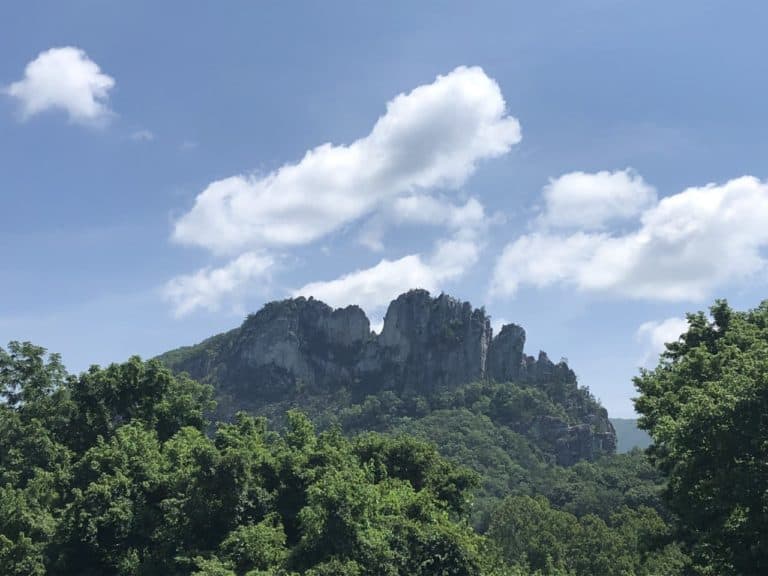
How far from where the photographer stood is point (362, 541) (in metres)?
18.9

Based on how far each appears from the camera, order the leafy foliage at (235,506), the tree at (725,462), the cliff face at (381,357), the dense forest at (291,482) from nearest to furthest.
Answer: the tree at (725,462)
the dense forest at (291,482)
the leafy foliage at (235,506)
the cliff face at (381,357)

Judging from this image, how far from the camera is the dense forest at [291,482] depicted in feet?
53.9

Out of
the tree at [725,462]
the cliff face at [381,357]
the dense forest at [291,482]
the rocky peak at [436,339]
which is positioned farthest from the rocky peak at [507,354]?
the tree at [725,462]

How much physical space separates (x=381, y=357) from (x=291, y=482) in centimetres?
12455

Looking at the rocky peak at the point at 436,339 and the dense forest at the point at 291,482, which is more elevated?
the rocky peak at the point at 436,339

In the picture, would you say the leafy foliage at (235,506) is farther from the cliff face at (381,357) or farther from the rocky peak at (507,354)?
the rocky peak at (507,354)

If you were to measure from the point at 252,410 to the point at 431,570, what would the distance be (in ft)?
419

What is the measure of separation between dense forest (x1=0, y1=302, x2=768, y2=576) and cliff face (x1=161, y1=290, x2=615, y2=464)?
9788 cm

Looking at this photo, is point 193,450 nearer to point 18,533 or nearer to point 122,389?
point 18,533

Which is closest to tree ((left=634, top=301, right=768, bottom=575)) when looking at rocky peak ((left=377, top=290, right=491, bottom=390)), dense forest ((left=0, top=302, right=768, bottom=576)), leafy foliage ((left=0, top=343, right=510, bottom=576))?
dense forest ((left=0, top=302, right=768, bottom=576))

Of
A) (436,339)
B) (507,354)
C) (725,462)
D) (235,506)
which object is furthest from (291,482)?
(507,354)

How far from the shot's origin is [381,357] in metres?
148

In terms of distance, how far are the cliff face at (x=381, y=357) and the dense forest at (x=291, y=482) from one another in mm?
97881

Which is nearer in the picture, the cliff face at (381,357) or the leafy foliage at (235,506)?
the leafy foliage at (235,506)
